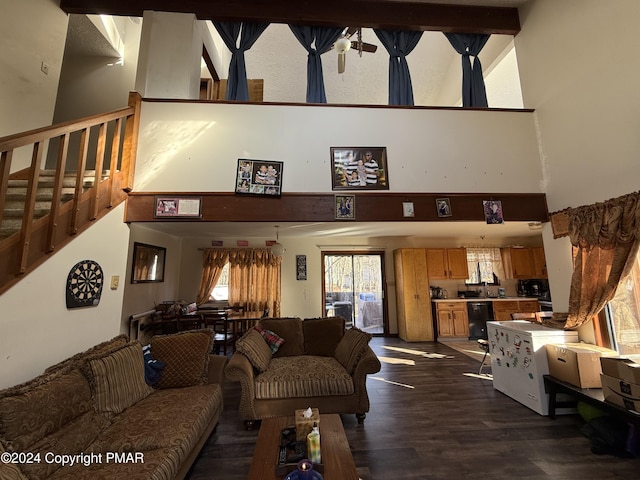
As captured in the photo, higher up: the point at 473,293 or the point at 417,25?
the point at 417,25

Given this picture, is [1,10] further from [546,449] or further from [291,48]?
[546,449]

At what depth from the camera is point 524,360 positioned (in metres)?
2.96

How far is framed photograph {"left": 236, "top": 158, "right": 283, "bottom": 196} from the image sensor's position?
3.19m

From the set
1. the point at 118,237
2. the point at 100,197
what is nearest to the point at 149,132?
the point at 100,197

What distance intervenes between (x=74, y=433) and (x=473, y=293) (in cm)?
682

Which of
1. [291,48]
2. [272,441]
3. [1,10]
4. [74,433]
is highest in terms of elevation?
[291,48]

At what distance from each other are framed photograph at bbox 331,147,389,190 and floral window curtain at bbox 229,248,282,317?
3.30 meters

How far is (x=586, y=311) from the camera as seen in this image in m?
2.72

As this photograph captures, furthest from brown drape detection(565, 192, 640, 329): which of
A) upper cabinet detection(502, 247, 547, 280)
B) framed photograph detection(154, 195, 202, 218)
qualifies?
framed photograph detection(154, 195, 202, 218)

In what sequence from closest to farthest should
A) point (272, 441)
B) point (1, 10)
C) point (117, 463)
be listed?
point (117, 463), point (272, 441), point (1, 10)

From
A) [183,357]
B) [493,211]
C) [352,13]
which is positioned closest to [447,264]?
[493,211]

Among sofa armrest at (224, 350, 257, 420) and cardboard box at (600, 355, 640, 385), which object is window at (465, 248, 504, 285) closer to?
cardboard box at (600, 355, 640, 385)

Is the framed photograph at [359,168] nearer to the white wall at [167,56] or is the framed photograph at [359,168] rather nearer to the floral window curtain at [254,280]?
the white wall at [167,56]

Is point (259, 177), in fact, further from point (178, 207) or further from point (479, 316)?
point (479, 316)
